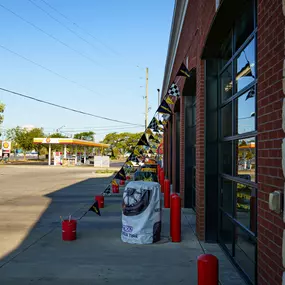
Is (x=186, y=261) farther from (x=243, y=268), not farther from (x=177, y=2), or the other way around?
(x=177, y=2)

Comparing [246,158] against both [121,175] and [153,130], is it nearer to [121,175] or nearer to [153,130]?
[121,175]

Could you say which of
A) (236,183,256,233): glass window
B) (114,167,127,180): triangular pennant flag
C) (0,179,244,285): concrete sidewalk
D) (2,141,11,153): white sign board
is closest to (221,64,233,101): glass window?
(236,183,256,233): glass window

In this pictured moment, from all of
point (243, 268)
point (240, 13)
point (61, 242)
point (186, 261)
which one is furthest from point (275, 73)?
point (61, 242)

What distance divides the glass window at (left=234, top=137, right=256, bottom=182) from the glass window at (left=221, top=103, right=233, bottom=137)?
67 cm

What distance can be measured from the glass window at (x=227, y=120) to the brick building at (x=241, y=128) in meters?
0.02

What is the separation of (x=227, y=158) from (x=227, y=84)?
4.54ft

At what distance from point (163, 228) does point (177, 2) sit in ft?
21.8

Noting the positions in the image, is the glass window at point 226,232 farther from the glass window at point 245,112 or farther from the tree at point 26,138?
the tree at point 26,138

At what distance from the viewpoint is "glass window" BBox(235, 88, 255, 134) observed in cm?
497

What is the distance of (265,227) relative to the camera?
366cm

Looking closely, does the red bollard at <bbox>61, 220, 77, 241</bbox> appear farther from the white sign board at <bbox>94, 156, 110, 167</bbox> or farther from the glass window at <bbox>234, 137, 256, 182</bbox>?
the white sign board at <bbox>94, 156, 110, 167</bbox>

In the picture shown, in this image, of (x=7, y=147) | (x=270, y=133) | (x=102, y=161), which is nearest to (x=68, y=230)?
(x=270, y=133)

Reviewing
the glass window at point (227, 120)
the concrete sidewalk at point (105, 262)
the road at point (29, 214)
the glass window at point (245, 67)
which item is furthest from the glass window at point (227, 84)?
the road at point (29, 214)

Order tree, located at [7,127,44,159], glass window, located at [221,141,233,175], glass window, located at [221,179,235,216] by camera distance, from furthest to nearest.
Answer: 1. tree, located at [7,127,44,159]
2. glass window, located at [221,141,233,175]
3. glass window, located at [221,179,235,216]
